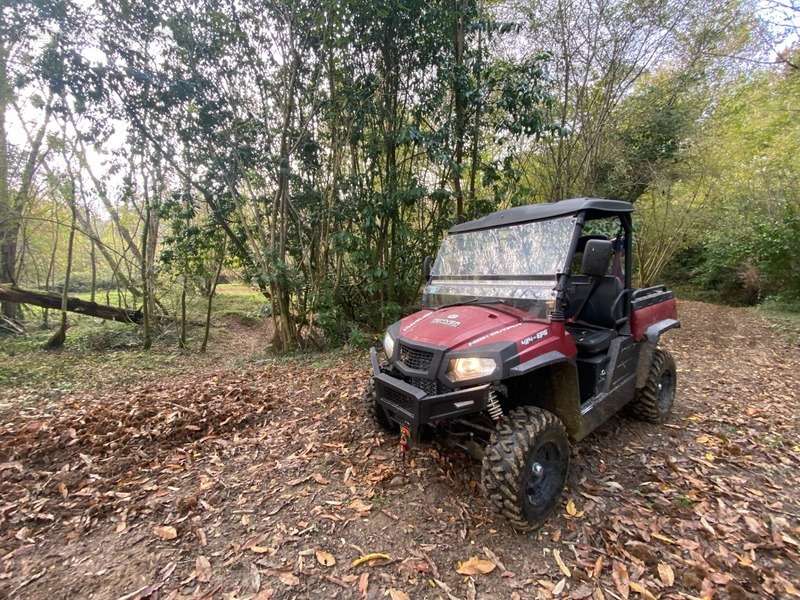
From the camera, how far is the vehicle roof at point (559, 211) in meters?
2.69

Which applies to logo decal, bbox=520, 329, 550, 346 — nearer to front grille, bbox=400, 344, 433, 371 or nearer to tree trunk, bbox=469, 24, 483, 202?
front grille, bbox=400, 344, 433, 371

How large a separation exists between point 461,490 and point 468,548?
453mm

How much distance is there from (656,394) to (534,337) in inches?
82.6

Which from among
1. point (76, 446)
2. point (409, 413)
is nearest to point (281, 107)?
point (76, 446)

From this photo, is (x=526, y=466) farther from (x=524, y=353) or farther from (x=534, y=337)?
(x=534, y=337)

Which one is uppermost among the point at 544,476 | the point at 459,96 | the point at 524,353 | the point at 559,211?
the point at 459,96

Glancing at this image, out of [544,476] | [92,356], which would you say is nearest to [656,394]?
[544,476]

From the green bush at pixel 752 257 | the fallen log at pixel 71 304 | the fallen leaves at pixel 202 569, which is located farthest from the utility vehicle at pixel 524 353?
the green bush at pixel 752 257

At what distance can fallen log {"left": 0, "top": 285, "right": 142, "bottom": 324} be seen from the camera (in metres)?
8.00

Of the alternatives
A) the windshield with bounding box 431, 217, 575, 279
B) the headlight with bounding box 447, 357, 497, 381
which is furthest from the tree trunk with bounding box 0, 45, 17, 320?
the headlight with bounding box 447, 357, 497, 381

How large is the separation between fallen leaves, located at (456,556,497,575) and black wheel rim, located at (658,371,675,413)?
104 inches

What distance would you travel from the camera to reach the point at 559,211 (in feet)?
8.92

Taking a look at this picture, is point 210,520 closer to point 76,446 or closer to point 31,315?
point 76,446

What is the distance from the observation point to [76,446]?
10.1 feet
